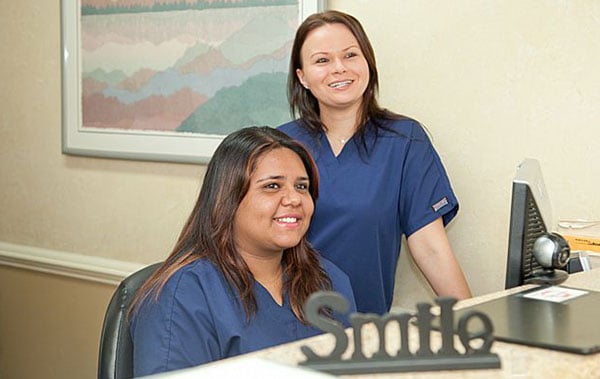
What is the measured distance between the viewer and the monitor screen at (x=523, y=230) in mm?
1659

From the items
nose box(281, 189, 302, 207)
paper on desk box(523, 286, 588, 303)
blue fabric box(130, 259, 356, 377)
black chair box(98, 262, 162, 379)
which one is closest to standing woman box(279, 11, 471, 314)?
nose box(281, 189, 302, 207)

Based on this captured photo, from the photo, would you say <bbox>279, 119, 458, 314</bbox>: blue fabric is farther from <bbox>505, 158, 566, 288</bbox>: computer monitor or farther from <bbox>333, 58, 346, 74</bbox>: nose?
<bbox>505, 158, 566, 288</bbox>: computer monitor

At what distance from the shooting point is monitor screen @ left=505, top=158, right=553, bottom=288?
166 cm

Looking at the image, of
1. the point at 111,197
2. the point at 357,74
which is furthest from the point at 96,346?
the point at 357,74

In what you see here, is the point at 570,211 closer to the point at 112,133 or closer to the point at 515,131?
the point at 515,131

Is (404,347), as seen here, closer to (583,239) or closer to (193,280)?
(193,280)

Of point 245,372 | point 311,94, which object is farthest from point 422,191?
point 245,372

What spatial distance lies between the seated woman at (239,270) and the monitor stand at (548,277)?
1.37 feet

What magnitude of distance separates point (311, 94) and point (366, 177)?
9.7 inches

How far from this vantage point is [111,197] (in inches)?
128

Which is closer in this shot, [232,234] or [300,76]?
[232,234]

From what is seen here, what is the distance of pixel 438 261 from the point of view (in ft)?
7.64

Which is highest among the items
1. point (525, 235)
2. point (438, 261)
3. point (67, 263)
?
point (525, 235)

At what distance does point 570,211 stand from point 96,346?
170cm
